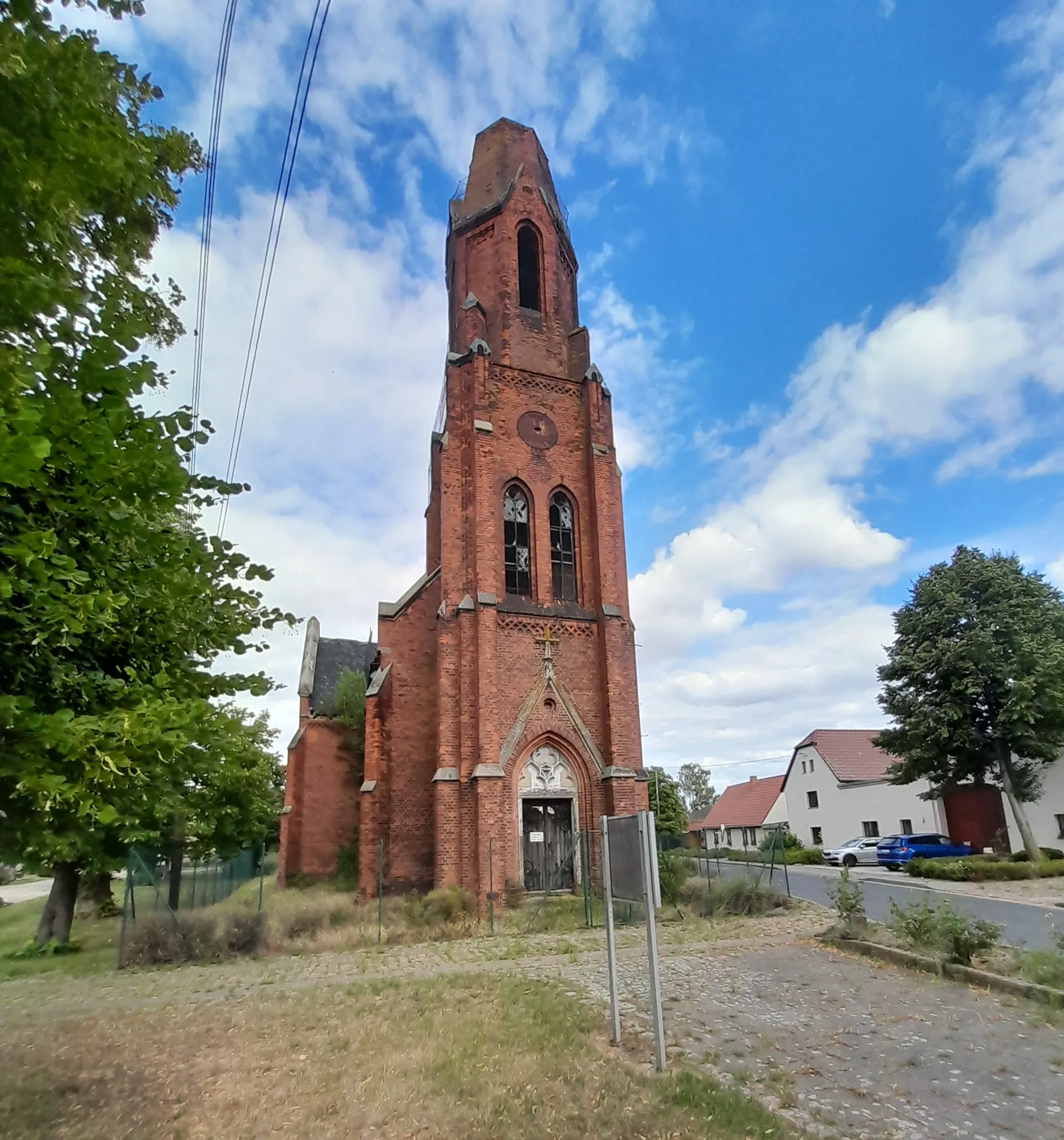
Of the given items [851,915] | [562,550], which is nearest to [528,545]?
[562,550]

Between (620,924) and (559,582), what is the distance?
8.93 metres

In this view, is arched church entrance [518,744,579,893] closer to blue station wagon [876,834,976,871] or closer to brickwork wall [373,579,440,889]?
brickwork wall [373,579,440,889]

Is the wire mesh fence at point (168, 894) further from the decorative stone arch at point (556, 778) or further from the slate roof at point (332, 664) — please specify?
the slate roof at point (332, 664)

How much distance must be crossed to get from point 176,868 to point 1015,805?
25626 mm

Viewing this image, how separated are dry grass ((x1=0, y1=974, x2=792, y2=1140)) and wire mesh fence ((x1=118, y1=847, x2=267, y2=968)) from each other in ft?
14.8

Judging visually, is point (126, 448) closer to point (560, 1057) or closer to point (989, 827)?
point (560, 1057)

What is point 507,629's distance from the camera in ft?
65.7

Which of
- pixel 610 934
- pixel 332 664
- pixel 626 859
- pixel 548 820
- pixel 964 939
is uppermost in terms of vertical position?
pixel 332 664

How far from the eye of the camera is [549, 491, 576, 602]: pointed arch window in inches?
847

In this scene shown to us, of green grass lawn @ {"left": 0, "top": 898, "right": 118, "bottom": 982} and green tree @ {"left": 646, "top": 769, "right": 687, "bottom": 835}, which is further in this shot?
green tree @ {"left": 646, "top": 769, "right": 687, "bottom": 835}

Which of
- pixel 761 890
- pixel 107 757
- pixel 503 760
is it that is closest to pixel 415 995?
pixel 107 757

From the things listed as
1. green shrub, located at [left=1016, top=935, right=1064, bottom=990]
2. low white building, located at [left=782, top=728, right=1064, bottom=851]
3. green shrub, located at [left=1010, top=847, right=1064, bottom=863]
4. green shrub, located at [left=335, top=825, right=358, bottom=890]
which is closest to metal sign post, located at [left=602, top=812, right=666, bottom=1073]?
green shrub, located at [left=1016, top=935, right=1064, bottom=990]

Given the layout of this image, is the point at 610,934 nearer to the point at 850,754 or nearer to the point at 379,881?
the point at 379,881

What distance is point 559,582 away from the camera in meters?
21.6
